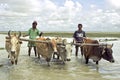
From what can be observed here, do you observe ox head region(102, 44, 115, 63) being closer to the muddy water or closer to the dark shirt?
the muddy water

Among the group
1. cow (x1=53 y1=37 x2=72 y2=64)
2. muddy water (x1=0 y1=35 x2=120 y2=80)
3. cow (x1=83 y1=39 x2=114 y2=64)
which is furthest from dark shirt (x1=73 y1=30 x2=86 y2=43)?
cow (x1=53 y1=37 x2=72 y2=64)

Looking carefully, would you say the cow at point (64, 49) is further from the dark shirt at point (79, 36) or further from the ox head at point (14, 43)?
the dark shirt at point (79, 36)

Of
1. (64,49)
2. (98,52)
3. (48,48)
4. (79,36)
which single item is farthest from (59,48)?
(79,36)

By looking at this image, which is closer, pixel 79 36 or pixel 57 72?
pixel 57 72

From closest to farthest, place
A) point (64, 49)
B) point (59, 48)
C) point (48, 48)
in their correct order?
point (48, 48) < point (64, 49) < point (59, 48)

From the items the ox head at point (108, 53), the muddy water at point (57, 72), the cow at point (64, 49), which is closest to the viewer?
the muddy water at point (57, 72)

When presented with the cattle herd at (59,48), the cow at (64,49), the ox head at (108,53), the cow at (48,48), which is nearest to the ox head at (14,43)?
the cattle herd at (59,48)

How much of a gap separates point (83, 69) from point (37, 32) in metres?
4.16

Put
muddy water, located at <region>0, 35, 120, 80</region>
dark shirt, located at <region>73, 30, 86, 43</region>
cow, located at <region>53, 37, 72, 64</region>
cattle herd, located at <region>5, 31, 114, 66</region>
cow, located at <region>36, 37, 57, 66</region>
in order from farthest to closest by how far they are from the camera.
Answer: dark shirt, located at <region>73, 30, 86, 43</region> < cow, located at <region>53, 37, 72, 64</region> < cow, located at <region>36, 37, 57, 66</region> < cattle herd, located at <region>5, 31, 114, 66</region> < muddy water, located at <region>0, 35, 120, 80</region>

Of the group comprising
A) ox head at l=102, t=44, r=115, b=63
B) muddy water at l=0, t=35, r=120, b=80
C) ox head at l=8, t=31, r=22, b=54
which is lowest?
muddy water at l=0, t=35, r=120, b=80

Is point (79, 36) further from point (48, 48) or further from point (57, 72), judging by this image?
point (57, 72)

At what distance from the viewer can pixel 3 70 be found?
11891 mm


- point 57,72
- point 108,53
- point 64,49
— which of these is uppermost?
point 64,49

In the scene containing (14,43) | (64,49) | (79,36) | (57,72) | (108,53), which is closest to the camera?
(14,43)
